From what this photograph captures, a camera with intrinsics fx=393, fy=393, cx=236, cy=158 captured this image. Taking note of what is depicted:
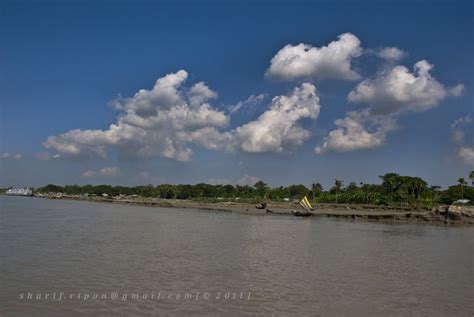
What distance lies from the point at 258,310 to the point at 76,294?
6751mm

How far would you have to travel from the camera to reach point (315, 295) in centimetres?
1597

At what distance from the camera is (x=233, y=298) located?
1499cm

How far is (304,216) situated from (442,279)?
67.5 meters

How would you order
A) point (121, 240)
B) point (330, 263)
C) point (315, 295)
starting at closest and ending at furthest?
1. point (315, 295)
2. point (330, 263)
3. point (121, 240)

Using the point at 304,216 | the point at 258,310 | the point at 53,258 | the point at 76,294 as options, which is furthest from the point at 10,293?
the point at 304,216

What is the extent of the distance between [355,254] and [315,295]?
43.7 feet

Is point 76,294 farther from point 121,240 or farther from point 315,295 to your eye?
point 121,240

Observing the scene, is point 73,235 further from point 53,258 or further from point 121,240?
point 53,258

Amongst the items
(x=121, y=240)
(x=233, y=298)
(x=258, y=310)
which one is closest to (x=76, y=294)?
(x=233, y=298)

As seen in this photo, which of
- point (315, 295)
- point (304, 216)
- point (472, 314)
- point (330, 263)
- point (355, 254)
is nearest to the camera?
point (472, 314)

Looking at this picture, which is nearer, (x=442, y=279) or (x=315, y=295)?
(x=315, y=295)

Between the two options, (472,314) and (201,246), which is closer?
(472,314)

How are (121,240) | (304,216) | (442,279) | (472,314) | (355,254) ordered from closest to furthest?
(472,314)
(442,279)
(355,254)
(121,240)
(304,216)

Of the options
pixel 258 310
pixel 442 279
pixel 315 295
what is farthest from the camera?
pixel 442 279
